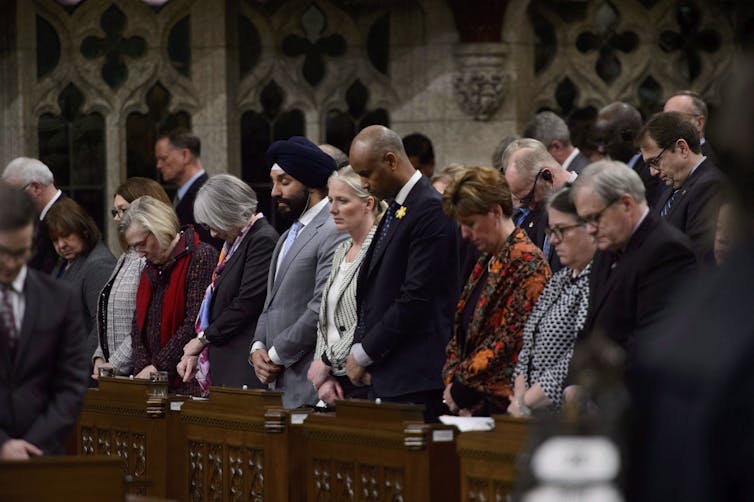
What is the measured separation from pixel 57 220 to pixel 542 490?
6295mm

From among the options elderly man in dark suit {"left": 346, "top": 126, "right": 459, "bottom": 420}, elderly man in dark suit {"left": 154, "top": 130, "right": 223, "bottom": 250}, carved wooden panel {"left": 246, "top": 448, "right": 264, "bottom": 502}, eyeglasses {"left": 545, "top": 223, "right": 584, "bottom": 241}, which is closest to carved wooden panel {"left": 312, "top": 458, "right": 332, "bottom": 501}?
carved wooden panel {"left": 246, "top": 448, "right": 264, "bottom": 502}

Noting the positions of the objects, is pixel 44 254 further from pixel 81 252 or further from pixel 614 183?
pixel 614 183

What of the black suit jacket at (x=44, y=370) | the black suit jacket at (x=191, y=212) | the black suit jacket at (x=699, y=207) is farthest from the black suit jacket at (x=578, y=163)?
the black suit jacket at (x=44, y=370)

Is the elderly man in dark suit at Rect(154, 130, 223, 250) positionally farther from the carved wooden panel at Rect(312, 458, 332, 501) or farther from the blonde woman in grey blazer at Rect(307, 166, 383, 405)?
the carved wooden panel at Rect(312, 458, 332, 501)

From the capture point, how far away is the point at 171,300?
7.11 metres

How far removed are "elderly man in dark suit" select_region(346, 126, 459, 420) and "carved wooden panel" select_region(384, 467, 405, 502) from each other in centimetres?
71

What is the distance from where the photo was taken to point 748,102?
5.09ft

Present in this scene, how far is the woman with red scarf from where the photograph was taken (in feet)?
23.2

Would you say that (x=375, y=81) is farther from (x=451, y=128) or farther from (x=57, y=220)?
(x=57, y=220)

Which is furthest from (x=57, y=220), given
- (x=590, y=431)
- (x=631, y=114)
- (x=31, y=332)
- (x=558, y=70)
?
(x=590, y=431)

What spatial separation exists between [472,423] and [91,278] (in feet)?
11.3

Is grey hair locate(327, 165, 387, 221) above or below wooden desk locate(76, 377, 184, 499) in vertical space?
above

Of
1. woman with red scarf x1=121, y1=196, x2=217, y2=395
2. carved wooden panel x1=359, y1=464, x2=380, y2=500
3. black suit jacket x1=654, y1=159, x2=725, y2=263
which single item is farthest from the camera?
woman with red scarf x1=121, y1=196, x2=217, y2=395

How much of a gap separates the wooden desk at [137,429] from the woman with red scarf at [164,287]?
0.34 metres
